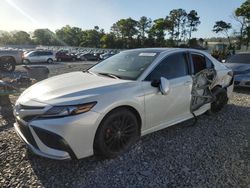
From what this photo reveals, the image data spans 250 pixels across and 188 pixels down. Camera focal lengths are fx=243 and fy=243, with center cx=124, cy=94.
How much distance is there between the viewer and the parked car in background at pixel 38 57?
25.5 metres

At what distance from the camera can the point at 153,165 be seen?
3201 millimetres

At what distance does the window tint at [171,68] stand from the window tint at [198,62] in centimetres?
29

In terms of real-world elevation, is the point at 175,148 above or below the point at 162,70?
below

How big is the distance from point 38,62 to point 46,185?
1007 inches

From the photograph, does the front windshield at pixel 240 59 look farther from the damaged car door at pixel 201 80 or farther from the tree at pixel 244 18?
the tree at pixel 244 18

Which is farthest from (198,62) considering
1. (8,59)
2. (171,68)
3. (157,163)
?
(8,59)

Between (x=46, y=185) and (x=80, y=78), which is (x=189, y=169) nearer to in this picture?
(x=46, y=185)

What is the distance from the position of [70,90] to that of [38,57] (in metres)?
25.1

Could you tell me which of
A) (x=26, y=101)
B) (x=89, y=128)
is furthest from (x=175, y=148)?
(x=26, y=101)

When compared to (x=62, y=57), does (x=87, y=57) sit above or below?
below

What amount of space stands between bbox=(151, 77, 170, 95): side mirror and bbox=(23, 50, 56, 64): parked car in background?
24097 millimetres

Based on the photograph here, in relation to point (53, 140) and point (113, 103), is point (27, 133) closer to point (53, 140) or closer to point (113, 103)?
point (53, 140)

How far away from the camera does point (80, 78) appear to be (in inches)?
149

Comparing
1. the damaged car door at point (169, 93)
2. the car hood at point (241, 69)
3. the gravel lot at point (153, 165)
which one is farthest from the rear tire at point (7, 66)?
the damaged car door at point (169, 93)
